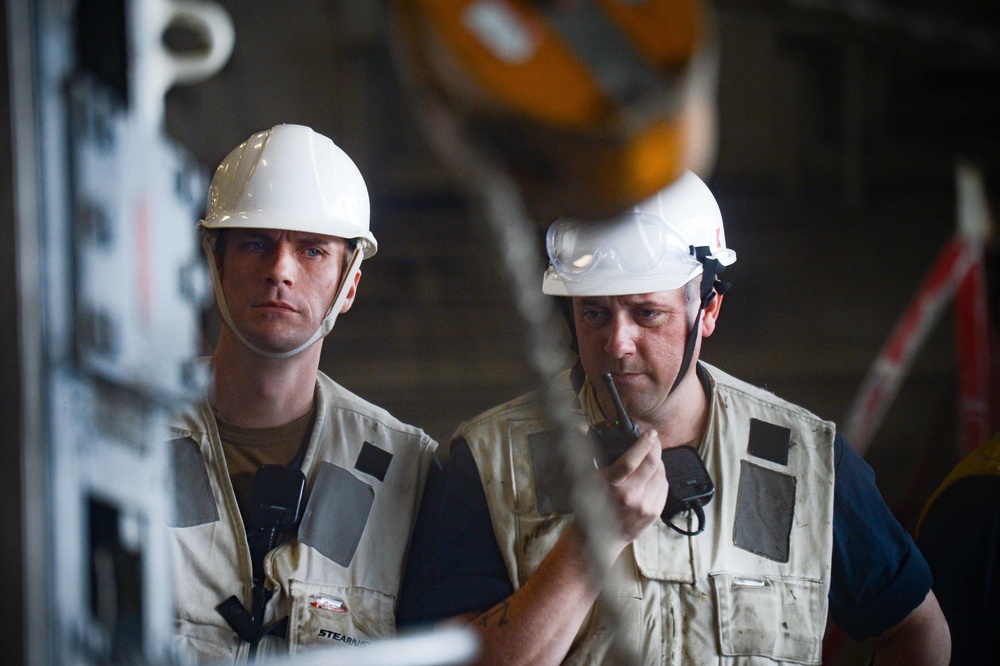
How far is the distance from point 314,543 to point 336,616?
16 centimetres

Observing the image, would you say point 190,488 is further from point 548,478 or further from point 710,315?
point 710,315

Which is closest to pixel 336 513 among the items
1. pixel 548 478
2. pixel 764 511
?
pixel 548 478

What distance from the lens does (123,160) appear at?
3.29 ft

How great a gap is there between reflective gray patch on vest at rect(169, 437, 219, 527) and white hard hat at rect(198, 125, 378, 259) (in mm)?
495

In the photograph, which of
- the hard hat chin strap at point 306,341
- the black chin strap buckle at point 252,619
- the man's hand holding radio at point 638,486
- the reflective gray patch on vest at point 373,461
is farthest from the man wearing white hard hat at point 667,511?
the hard hat chin strap at point 306,341

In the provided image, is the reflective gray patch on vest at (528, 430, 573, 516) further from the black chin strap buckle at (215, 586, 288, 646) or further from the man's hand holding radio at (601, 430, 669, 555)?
the black chin strap buckle at (215, 586, 288, 646)

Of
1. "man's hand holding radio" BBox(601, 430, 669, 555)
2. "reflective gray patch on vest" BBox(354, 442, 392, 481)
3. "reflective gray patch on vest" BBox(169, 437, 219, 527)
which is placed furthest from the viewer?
"reflective gray patch on vest" BBox(354, 442, 392, 481)

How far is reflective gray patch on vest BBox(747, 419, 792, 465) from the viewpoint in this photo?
7.26ft

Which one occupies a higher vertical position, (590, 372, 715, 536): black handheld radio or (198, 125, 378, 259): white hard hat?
(198, 125, 378, 259): white hard hat

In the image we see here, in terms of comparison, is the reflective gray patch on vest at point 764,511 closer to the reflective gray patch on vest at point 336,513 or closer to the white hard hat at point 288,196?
the reflective gray patch on vest at point 336,513

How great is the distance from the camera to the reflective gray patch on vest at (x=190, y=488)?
2.10 meters

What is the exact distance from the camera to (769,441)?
88.0 inches

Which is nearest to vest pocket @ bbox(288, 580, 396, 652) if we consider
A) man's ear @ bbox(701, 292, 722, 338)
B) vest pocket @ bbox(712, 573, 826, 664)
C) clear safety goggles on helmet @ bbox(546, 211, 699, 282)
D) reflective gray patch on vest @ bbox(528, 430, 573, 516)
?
reflective gray patch on vest @ bbox(528, 430, 573, 516)

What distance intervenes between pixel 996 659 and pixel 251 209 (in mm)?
1969
